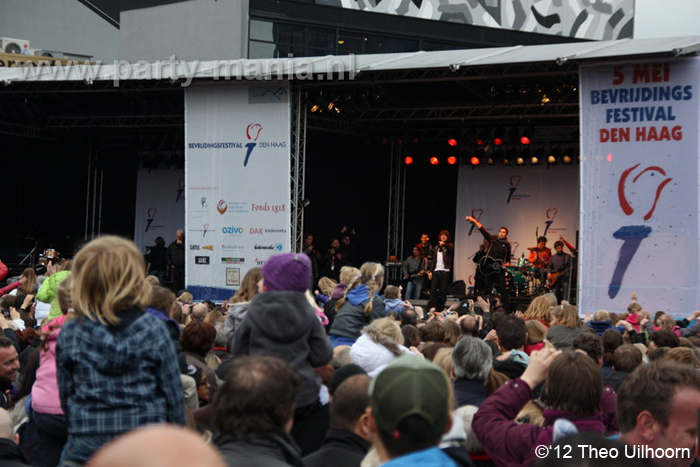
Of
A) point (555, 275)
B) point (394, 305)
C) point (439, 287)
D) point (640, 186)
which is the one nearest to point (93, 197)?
point (439, 287)

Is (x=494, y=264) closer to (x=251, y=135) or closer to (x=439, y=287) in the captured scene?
(x=439, y=287)

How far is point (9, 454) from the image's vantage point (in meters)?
3.11

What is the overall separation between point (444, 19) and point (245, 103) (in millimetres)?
12521

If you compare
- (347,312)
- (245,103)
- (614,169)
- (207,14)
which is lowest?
(347,312)

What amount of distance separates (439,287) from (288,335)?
14498 mm

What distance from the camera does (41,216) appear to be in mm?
A: 22422

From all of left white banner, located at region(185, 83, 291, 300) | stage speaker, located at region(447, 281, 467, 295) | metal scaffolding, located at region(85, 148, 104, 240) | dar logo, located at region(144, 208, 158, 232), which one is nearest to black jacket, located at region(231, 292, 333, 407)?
left white banner, located at region(185, 83, 291, 300)

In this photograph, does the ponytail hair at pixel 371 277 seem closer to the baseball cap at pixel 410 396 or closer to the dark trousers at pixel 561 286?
the baseball cap at pixel 410 396

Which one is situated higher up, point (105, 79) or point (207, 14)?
point (207, 14)

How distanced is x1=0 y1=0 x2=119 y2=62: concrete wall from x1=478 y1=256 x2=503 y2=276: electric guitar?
18.3 m

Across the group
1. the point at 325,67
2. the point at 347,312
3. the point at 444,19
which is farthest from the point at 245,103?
the point at 444,19

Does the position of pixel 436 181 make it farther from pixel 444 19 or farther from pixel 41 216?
pixel 41 216

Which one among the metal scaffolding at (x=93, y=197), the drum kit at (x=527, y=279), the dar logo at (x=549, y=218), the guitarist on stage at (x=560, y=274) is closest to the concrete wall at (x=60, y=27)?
the metal scaffolding at (x=93, y=197)

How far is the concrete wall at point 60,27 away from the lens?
28.4 m
